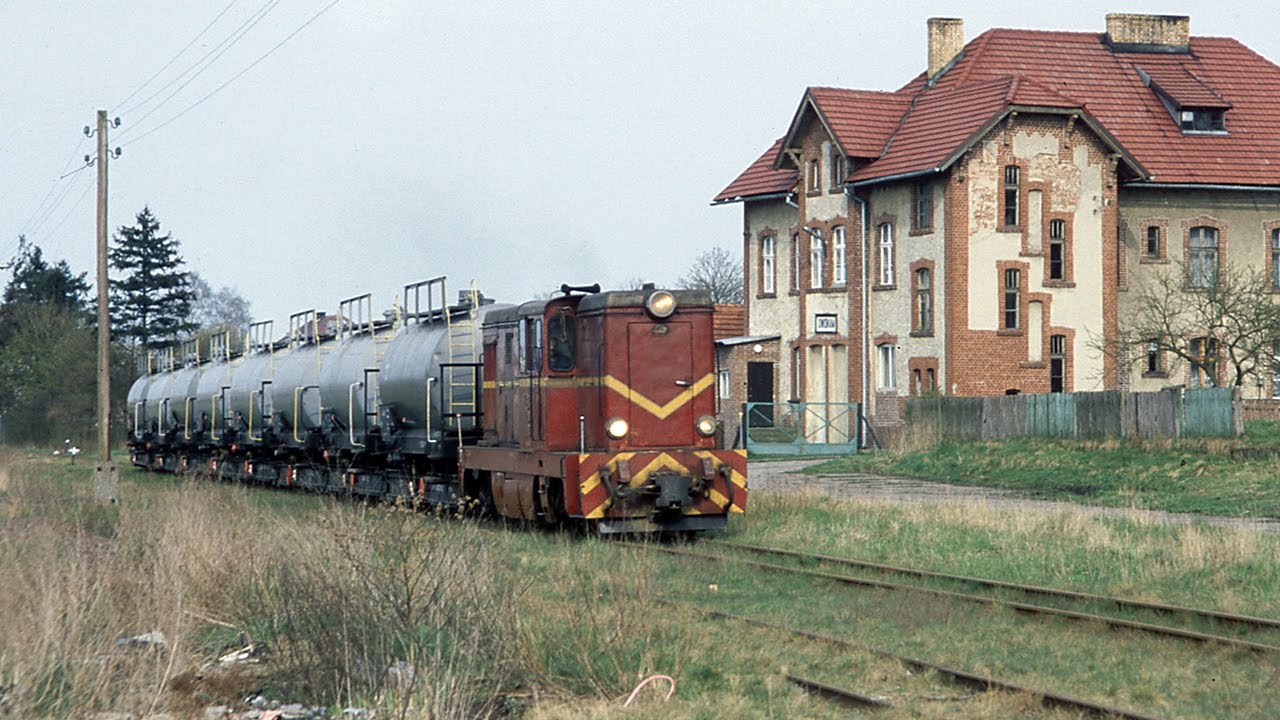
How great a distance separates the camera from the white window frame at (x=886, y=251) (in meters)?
49.2

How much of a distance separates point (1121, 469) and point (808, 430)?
19958 mm

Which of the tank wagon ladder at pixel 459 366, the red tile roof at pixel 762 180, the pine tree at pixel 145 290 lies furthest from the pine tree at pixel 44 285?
the tank wagon ladder at pixel 459 366

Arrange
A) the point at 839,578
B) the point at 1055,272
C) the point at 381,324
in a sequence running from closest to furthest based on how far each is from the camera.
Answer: the point at 839,578 < the point at 381,324 < the point at 1055,272

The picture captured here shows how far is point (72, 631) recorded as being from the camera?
991 centimetres

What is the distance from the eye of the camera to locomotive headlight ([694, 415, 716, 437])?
2006cm

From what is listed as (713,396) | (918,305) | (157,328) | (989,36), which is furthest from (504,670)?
(157,328)

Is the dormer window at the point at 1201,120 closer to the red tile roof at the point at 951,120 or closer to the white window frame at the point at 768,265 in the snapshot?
the red tile roof at the point at 951,120

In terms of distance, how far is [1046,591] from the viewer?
14781 mm

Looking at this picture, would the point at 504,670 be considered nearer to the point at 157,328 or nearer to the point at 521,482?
the point at 521,482

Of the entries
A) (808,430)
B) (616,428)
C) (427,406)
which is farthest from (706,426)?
(808,430)

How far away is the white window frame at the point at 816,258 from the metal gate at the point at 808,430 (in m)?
4.19

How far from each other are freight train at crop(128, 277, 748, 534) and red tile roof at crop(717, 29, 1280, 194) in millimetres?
21777

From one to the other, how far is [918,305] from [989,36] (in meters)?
10.4

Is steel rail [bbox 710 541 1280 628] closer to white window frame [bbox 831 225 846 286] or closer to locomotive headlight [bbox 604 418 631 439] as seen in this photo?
locomotive headlight [bbox 604 418 631 439]
